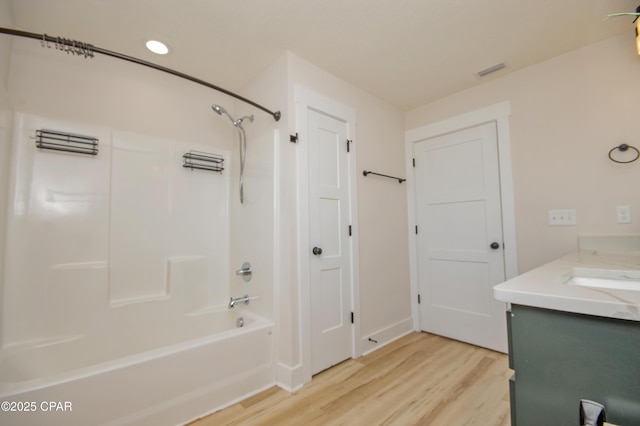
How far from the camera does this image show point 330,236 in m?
2.18

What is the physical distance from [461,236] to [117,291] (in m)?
2.89

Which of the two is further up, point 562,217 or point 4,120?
point 4,120

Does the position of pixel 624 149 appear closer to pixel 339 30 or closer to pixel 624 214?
pixel 624 214

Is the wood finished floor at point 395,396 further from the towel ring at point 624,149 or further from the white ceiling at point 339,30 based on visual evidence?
the white ceiling at point 339,30

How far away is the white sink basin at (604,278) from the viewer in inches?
42.2

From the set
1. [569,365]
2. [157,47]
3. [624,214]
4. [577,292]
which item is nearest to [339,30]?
[157,47]

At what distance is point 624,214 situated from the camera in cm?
183

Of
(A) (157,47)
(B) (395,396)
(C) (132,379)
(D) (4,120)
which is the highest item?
(A) (157,47)

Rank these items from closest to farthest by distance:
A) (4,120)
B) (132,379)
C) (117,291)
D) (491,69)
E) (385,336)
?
(132,379) < (4,120) < (117,291) < (491,69) < (385,336)

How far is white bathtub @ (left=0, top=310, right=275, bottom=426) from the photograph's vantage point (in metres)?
1.18

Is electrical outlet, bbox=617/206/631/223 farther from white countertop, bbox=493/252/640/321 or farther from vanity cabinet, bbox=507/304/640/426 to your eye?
vanity cabinet, bbox=507/304/640/426

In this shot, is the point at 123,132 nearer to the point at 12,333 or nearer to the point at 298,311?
the point at 12,333

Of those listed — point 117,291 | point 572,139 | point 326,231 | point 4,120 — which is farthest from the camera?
point 326,231

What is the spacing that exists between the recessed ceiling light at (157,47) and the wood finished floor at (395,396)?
241 cm
